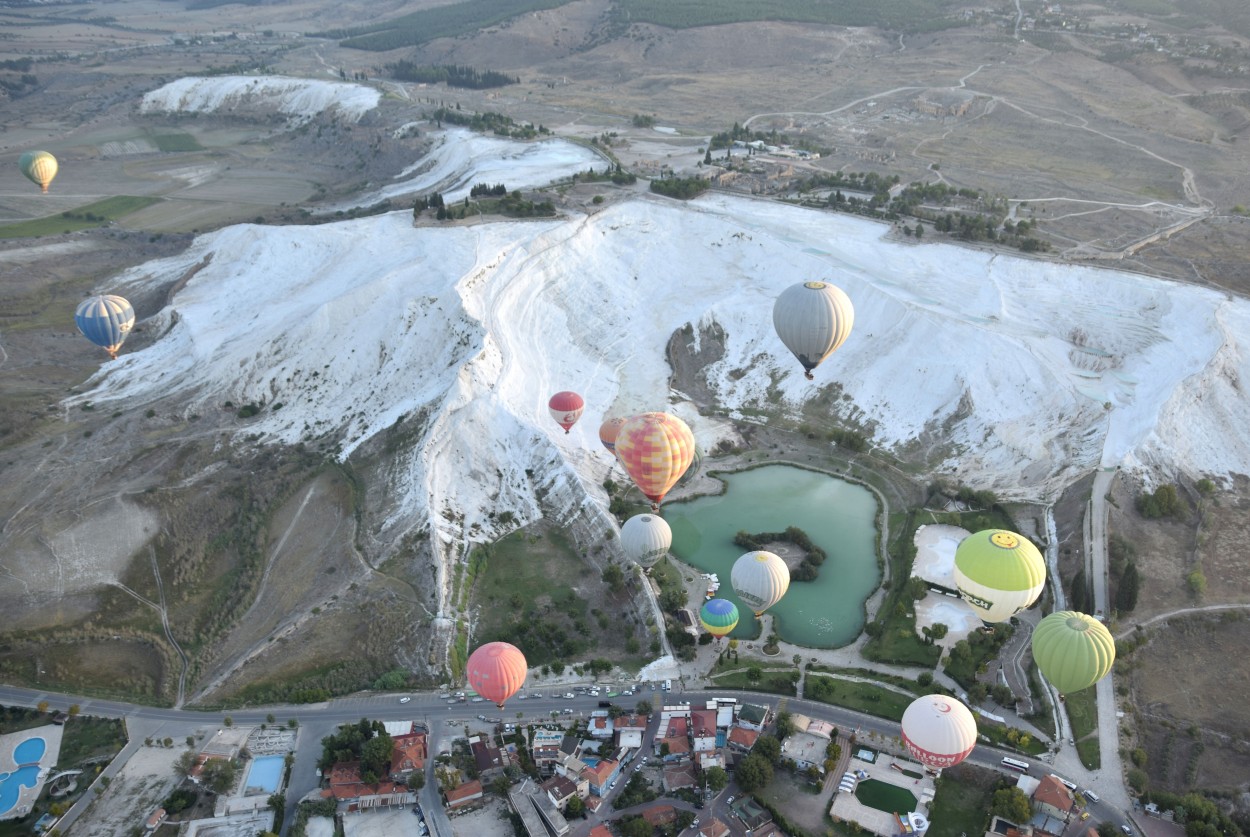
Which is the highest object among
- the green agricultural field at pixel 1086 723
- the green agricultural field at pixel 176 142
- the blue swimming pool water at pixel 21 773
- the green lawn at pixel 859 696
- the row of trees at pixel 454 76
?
the row of trees at pixel 454 76

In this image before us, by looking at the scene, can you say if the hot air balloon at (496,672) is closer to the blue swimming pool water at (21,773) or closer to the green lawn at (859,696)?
the green lawn at (859,696)

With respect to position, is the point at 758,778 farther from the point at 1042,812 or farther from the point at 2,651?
the point at 2,651

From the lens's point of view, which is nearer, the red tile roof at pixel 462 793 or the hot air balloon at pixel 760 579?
the red tile roof at pixel 462 793

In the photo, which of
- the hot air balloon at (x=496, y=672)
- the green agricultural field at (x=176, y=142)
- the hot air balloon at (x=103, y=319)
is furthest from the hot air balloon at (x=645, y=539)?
the green agricultural field at (x=176, y=142)

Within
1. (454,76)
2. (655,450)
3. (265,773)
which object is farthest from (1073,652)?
(454,76)

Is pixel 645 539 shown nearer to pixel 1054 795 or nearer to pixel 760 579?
pixel 760 579

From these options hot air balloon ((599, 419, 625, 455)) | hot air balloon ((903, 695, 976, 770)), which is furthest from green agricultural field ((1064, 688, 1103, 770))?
hot air balloon ((599, 419, 625, 455))
